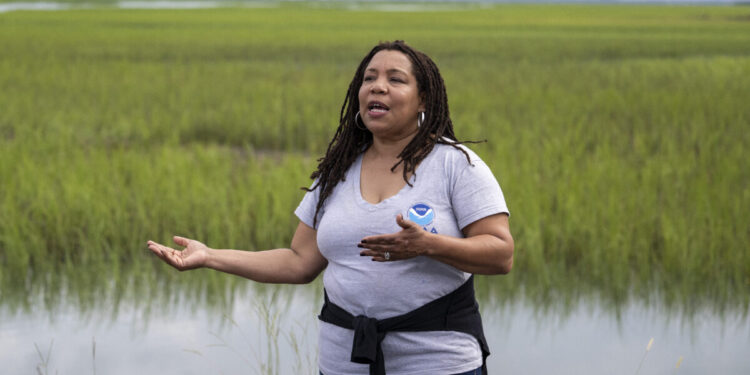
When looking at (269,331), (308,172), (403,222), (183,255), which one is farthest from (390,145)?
(308,172)

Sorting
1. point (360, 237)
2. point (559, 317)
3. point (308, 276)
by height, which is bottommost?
point (559, 317)

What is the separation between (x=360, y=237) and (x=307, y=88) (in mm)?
9127

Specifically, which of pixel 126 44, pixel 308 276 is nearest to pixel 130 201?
pixel 308 276

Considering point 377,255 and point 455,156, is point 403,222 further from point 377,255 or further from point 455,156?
point 455,156

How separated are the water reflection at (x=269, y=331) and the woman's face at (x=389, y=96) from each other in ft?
4.80

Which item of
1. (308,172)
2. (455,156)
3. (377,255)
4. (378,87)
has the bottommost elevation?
(308,172)

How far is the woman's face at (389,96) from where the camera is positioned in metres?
1.68

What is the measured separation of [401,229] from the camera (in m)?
1.56

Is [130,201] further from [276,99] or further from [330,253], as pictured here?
[276,99]

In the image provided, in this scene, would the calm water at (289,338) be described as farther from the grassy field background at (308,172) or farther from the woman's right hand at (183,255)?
the woman's right hand at (183,255)

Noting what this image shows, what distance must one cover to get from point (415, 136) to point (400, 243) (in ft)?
0.96

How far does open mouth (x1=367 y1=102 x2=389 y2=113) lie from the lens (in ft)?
5.53

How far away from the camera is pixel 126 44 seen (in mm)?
18438

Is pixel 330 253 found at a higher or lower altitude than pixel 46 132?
higher
